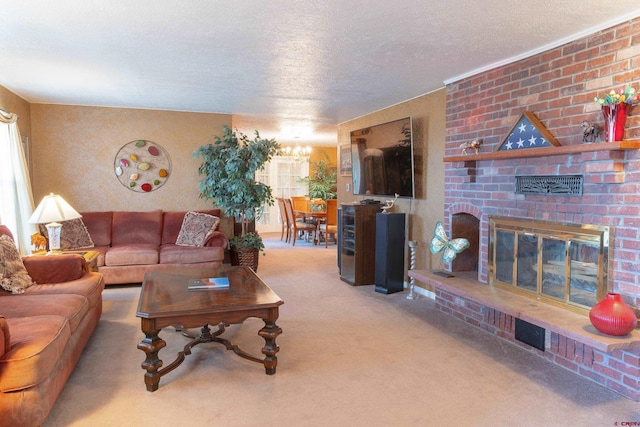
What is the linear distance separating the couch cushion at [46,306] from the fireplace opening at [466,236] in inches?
123

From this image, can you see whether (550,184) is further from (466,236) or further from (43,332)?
(43,332)

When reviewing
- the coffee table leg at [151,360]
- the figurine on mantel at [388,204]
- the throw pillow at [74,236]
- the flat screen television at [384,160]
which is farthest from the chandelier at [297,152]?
the coffee table leg at [151,360]

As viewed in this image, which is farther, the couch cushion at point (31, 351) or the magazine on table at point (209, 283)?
the magazine on table at point (209, 283)

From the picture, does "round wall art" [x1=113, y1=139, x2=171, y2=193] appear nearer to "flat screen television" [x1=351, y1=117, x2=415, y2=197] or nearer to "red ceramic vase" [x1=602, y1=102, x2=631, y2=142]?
"flat screen television" [x1=351, y1=117, x2=415, y2=197]

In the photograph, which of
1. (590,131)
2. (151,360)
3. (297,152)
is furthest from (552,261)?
(297,152)

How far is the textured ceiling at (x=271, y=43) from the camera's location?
238 cm

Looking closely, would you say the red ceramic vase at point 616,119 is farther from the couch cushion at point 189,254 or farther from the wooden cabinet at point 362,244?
the couch cushion at point 189,254

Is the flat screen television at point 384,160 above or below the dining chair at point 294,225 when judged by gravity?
above

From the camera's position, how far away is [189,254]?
5.03 meters

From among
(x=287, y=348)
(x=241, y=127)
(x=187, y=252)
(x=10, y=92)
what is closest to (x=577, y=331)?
(x=287, y=348)

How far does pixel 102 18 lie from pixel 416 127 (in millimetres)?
3301

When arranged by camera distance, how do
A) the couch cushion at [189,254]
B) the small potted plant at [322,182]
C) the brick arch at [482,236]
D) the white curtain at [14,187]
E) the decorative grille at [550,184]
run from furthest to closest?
the small potted plant at [322,182]
the couch cushion at [189,254]
the white curtain at [14,187]
the brick arch at [482,236]
the decorative grille at [550,184]

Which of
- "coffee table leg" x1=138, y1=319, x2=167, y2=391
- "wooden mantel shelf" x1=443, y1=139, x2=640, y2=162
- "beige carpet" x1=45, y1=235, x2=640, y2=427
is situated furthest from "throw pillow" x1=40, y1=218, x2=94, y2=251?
"wooden mantel shelf" x1=443, y1=139, x2=640, y2=162

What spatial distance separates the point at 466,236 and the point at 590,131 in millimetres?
1679
